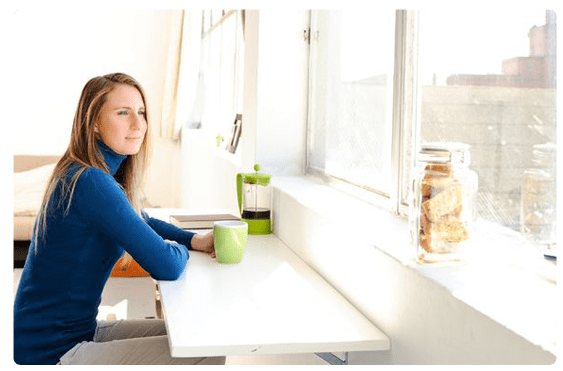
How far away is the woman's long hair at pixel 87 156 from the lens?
1.94m

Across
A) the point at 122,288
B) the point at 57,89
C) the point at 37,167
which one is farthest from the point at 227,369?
the point at 57,89

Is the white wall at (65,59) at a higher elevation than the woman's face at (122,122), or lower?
higher

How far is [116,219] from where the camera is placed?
1.89m

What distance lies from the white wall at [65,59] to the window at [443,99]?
13.5 feet

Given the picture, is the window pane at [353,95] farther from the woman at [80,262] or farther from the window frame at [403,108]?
the woman at [80,262]

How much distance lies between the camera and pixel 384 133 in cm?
240

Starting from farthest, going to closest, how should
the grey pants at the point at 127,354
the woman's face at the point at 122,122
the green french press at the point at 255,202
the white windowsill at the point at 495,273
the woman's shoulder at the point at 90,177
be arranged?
the green french press at the point at 255,202 < the woman's face at the point at 122,122 < the woman's shoulder at the point at 90,177 < the grey pants at the point at 127,354 < the white windowsill at the point at 495,273

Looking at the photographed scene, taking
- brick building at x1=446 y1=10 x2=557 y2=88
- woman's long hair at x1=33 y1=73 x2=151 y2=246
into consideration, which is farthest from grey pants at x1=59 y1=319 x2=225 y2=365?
brick building at x1=446 y1=10 x2=557 y2=88

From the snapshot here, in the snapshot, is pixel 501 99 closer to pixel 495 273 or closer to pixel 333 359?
pixel 495 273

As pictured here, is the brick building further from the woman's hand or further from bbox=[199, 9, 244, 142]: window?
bbox=[199, 9, 244, 142]: window

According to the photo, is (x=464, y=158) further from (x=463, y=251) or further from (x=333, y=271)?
(x=333, y=271)

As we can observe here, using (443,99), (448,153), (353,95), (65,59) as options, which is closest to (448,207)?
(448,153)

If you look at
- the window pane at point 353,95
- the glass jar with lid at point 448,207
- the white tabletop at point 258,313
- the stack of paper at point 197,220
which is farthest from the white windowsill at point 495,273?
the stack of paper at point 197,220

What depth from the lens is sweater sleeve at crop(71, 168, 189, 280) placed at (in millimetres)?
1890
